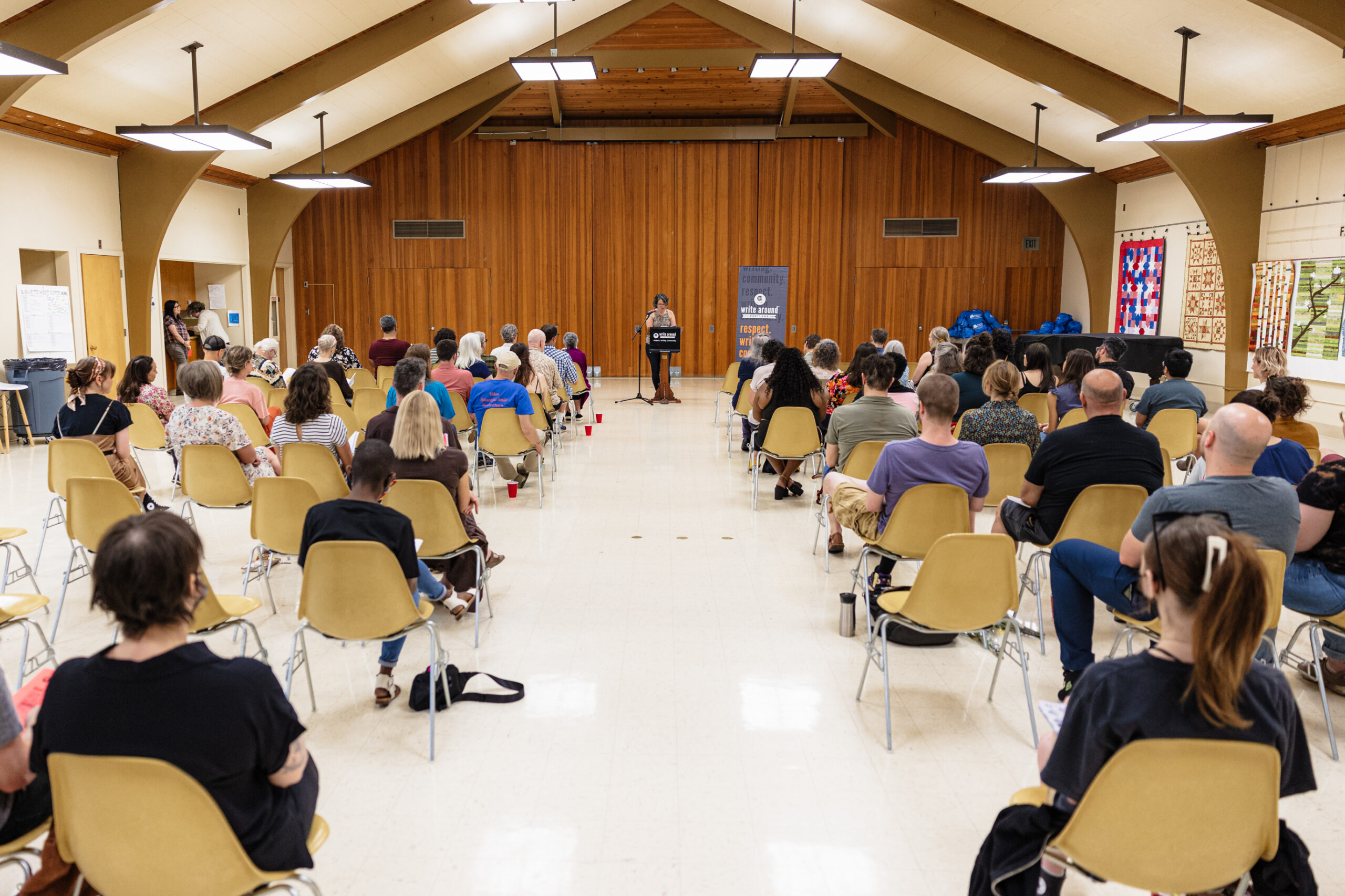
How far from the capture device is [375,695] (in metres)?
3.47

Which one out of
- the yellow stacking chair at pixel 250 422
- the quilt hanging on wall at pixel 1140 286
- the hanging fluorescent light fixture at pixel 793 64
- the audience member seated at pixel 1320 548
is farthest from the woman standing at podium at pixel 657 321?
the audience member seated at pixel 1320 548

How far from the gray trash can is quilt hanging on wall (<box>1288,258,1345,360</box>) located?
43.9 feet

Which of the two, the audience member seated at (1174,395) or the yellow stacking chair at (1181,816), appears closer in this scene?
the yellow stacking chair at (1181,816)

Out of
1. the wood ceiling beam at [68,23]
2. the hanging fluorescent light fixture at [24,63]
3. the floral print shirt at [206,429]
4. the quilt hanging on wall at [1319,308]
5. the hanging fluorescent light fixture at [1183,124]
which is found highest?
the wood ceiling beam at [68,23]

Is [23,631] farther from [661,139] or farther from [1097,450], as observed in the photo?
[661,139]

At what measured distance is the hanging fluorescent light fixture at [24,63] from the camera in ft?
18.2

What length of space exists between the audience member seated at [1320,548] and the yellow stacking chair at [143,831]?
131 inches

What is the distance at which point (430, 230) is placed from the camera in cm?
1590

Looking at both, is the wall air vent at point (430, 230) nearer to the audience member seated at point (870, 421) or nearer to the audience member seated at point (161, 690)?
the audience member seated at point (870, 421)

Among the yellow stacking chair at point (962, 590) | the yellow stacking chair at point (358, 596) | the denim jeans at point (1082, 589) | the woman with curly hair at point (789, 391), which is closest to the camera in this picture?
the yellow stacking chair at point (358, 596)

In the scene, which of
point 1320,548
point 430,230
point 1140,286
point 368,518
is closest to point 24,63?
point 368,518

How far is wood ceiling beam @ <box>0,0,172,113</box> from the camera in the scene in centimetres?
718

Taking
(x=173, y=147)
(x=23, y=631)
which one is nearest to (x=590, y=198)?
(x=173, y=147)

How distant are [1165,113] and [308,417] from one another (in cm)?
983
